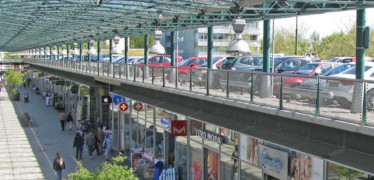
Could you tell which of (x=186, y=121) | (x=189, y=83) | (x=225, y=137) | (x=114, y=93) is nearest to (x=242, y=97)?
(x=225, y=137)

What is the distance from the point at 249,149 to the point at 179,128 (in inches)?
186

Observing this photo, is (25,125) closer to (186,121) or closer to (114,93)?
(114,93)

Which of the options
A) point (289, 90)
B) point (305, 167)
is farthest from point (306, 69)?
point (305, 167)

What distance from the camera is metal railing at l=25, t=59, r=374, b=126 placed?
9055mm

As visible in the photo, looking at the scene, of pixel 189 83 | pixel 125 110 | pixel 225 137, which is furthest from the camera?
pixel 125 110

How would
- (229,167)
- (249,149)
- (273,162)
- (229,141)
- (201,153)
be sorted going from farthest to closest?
(201,153), (229,167), (229,141), (249,149), (273,162)

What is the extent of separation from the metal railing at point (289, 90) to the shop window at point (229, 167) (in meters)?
2.01

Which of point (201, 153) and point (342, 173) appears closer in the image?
point (342, 173)

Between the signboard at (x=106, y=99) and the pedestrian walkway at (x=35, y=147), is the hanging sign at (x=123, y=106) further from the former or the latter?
the signboard at (x=106, y=99)

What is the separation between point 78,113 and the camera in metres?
36.4

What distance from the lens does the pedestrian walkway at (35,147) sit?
22.5 m

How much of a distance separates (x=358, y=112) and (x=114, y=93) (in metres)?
19.8

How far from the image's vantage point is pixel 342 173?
9.76 meters

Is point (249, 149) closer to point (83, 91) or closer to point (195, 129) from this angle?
point (195, 129)
